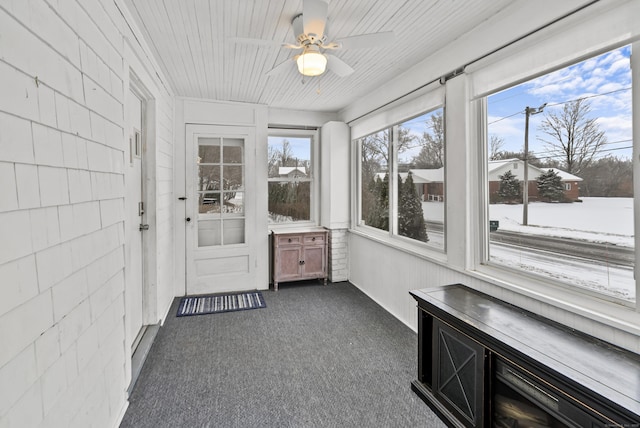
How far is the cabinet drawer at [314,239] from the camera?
14.7 ft

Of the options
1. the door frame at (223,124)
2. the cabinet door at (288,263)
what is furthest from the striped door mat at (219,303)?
the cabinet door at (288,263)

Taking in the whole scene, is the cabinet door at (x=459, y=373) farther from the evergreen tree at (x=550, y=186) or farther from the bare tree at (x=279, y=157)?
the bare tree at (x=279, y=157)

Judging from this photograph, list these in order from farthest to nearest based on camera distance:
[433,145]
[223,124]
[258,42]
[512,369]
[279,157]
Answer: [279,157]
[223,124]
[433,145]
[258,42]
[512,369]

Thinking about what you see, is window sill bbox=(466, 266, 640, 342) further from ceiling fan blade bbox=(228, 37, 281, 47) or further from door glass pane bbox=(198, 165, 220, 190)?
door glass pane bbox=(198, 165, 220, 190)

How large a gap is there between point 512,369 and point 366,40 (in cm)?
208

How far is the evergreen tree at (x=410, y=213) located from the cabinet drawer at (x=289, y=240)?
1483 millimetres

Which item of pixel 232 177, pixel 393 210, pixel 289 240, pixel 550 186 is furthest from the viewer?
pixel 289 240

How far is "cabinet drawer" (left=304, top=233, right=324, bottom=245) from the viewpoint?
176 inches

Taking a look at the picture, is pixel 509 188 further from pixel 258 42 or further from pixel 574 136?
pixel 258 42

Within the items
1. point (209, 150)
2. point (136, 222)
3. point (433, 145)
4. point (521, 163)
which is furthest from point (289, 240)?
point (521, 163)

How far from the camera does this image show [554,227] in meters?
1.94

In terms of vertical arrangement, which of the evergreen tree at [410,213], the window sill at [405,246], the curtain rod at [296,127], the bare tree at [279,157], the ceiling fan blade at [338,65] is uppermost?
the curtain rod at [296,127]

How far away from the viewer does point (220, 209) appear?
168 inches

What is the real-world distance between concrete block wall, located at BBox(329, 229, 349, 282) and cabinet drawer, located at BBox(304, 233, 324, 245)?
0.15m
